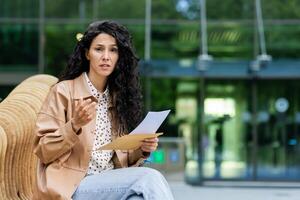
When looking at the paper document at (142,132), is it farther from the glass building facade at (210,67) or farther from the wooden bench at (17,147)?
the glass building facade at (210,67)

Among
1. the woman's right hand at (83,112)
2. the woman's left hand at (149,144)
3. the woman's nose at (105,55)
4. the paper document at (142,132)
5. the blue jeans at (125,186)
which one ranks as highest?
the woman's nose at (105,55)

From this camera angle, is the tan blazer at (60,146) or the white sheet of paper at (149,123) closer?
the tan blazer at (60,146)

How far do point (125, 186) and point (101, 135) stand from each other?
0.46 metres

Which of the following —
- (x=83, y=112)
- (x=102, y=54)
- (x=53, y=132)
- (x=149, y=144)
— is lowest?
(x=149, y=144)

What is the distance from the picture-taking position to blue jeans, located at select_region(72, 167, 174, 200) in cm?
306

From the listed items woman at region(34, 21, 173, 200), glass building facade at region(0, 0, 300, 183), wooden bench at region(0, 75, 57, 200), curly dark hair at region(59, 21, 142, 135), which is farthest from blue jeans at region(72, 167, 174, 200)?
glass building facade at region(0, 0, 300, 183)

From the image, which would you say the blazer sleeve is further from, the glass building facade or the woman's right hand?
the glass building facade

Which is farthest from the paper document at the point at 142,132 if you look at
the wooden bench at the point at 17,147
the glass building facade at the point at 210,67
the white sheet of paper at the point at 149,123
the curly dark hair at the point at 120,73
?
the glass building facade at the point at 210,67

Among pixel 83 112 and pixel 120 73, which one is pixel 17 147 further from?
pixel 83 112

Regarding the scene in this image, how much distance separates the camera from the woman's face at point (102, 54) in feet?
11.3

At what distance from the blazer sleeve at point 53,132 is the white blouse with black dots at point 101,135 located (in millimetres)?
254

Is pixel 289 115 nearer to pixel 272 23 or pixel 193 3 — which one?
pixel 272 23

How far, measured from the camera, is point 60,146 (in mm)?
3066

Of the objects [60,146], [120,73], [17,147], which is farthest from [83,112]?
[17,147]
